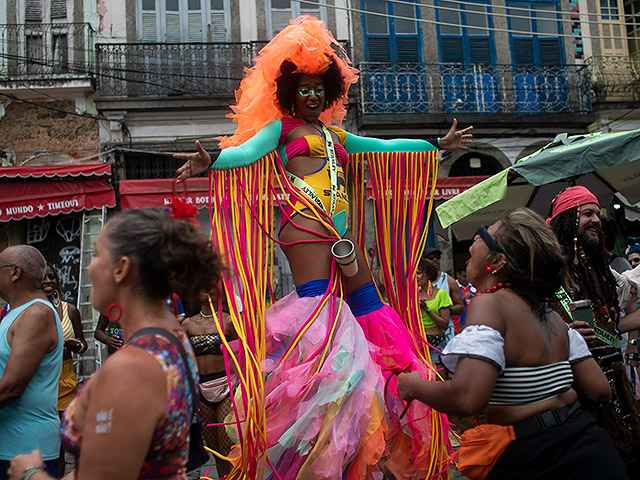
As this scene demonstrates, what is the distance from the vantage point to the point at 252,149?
10.9ft

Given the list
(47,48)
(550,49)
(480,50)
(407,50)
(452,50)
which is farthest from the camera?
(550,49)

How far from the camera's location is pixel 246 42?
1297 cm

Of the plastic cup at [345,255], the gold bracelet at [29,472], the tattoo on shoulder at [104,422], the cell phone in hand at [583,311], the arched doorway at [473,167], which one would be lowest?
the gold bracelet at [29,472]

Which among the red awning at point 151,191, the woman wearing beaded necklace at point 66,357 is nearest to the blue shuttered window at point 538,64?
the red awning at point 151,191

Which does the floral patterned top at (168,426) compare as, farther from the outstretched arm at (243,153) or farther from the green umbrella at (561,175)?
the green umbrella at (561,175)

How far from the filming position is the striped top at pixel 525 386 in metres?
2.04

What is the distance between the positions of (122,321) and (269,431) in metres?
→ 1.41

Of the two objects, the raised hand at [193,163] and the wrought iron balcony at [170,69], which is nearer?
the raised hand at [193,163]

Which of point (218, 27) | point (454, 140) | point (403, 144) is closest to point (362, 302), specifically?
point (403, 144)

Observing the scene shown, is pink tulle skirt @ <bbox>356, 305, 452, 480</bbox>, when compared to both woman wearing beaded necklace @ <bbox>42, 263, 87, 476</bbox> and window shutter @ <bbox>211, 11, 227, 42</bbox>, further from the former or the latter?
window shutter @ <bbox>211, 11, 227, 42</bbox>

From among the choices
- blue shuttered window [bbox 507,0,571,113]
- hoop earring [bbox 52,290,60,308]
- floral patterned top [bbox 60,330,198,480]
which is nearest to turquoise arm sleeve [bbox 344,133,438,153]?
floral patterned top [bbox 60,330,198,480]

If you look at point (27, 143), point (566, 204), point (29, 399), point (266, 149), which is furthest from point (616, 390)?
point (27, 143)

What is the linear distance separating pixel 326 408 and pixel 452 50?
1293 cm

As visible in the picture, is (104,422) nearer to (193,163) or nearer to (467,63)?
(193,163)
